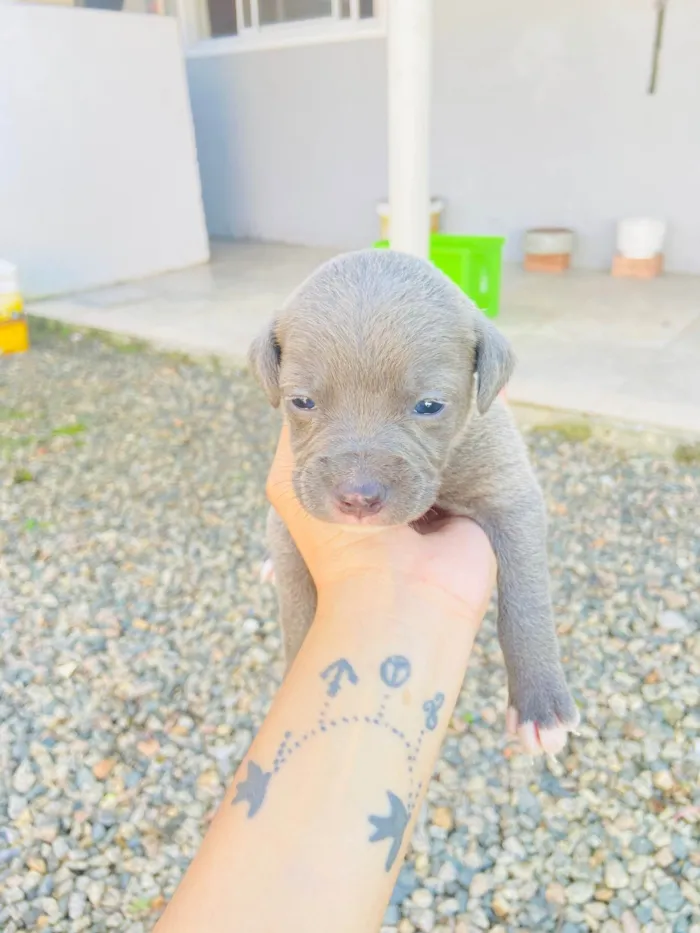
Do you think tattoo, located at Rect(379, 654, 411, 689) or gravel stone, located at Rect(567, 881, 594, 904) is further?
gravel stone, located at Rect(567, 881, 594, 904)

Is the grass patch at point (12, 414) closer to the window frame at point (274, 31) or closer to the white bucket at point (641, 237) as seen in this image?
the white bucket at point (641, 237)

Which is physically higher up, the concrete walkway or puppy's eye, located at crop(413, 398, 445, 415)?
puppy's eye, located at crop(413, 398, 445, 415)

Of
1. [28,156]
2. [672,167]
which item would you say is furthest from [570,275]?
[28,156]

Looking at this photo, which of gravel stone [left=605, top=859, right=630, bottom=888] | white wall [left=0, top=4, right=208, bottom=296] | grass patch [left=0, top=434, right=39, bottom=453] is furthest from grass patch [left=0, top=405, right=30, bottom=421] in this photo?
gravel stone [left=605, top=859, right=630, bottom=888]

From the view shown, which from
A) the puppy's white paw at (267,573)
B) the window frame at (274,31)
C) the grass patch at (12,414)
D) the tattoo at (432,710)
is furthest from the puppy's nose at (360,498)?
the window frame at (274,31)

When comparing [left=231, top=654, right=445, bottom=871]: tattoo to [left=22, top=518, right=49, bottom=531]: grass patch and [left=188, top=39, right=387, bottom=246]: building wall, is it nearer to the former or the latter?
[left=22, top=518, right=49, bottom=531]: grass patch

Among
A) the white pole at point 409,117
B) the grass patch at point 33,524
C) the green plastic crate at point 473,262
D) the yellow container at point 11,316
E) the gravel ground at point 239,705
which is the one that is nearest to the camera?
the gravel ground at point 239,705

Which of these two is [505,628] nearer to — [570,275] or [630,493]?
[630,493]
